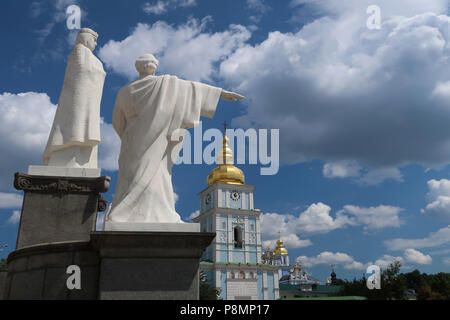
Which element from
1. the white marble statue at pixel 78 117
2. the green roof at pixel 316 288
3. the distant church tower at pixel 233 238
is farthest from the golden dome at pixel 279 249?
the white marble statue at pixel 78 117

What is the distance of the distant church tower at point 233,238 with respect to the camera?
57375 millimetres

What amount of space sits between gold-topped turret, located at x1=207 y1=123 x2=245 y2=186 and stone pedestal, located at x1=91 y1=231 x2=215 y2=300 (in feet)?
199

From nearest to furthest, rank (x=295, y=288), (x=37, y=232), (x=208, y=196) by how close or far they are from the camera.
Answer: (x=37, y=232) → (x=208, y=196) → (x=295, y=288)

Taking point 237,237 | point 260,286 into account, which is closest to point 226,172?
point 237,237

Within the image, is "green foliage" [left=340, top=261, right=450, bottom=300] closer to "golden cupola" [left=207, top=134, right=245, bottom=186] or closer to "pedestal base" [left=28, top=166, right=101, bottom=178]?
"golden cupola" [left=207, top=134, right=245, bottom=186]

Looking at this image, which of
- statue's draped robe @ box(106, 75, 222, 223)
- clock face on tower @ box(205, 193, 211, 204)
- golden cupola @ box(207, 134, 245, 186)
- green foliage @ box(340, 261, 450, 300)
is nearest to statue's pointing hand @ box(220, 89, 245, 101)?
statue's draped robe @ box(106, 75, 222, 223)

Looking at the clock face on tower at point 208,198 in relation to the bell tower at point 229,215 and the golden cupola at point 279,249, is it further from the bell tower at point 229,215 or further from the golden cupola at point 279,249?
the golden cupola at point 279,249

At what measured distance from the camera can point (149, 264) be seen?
482 cm

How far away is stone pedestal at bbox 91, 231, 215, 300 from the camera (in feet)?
15.4

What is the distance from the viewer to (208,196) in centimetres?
6606

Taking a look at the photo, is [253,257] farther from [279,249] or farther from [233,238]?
[279,249]

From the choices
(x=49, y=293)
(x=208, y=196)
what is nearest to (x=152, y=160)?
(x=49, y=293)
